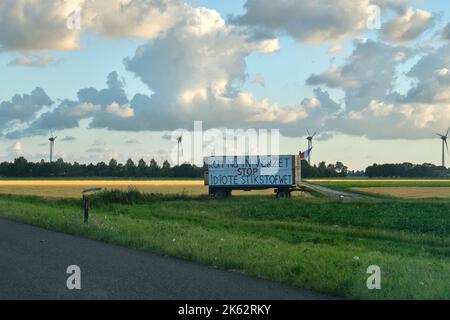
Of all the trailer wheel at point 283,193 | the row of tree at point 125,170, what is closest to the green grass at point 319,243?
the trailer wheel at point 283,193

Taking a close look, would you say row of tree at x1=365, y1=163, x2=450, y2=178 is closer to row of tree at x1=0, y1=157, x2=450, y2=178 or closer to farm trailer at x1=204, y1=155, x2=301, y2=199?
row of tree at x1=0, y1=157, x2=450, y2=178

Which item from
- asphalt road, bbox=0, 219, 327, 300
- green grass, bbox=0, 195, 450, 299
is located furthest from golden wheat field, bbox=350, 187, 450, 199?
asphalt road, bbox=0, 219, 327, 300

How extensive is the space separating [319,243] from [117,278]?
29.9 feet

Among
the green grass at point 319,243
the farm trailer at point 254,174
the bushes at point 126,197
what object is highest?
the farm trailer at point 254,174

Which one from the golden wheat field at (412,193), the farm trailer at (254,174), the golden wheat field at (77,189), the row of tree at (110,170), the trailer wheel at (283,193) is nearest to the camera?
the trailer wheel at (283,193)

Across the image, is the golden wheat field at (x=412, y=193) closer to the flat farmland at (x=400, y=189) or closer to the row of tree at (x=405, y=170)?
the flat farmland at (x=400, y=189)

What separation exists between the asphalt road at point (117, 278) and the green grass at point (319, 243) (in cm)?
69

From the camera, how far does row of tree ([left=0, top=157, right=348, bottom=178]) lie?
130m

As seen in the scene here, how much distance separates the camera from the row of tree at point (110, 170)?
12962 centimetres

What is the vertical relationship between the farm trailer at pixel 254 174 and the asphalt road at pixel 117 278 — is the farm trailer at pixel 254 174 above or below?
above

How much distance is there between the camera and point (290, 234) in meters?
20.7

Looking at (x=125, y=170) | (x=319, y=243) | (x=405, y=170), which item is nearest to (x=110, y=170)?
(x=125, y=170)

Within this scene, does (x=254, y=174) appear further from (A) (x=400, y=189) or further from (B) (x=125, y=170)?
(B) (x=125, y=170)
